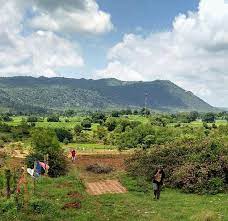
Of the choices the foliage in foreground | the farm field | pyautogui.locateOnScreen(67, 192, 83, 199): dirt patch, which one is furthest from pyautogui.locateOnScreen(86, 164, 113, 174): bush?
pyautogui.locateOnScreen(67, 192, 83, 199): dirt patch

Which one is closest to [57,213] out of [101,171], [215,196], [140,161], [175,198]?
→ [175,198]

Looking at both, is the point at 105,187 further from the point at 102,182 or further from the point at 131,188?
the point at 102,182

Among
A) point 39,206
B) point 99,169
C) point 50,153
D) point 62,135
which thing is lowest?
point 99,169

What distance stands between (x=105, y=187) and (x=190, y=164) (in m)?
5.68

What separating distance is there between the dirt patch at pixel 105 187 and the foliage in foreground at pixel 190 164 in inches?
97.9

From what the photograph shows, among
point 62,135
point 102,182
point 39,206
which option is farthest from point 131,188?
point 62,135

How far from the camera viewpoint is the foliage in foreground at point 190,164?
1088 inches

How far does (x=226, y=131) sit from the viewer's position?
59188mm

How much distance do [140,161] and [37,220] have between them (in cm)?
1530

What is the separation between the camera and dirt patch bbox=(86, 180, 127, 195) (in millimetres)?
27559

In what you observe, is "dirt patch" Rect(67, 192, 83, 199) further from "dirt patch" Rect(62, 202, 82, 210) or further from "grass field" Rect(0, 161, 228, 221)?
"dirt patch" Rect(62, 202, 82, 210)

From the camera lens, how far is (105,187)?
1152 inches

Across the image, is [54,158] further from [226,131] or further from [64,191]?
[226,131]

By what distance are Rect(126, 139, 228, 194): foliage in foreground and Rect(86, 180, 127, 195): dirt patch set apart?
2487mm
